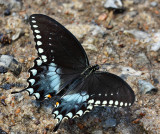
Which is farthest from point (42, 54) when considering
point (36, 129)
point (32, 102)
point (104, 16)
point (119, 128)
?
point (104, 16)

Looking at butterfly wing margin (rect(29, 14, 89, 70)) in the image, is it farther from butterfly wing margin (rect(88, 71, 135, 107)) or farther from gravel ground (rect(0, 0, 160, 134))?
gravel ground (rect(0, 0, 160, 134))

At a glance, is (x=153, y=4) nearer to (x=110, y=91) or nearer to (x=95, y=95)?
(x=110, y=91)

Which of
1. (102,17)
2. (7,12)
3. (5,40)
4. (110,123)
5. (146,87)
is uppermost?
(7,12)

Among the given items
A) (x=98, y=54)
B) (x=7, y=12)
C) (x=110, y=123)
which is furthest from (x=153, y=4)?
(x=7, y=12)

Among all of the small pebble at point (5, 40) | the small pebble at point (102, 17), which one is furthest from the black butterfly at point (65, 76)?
the small pebble at point (102, 17)

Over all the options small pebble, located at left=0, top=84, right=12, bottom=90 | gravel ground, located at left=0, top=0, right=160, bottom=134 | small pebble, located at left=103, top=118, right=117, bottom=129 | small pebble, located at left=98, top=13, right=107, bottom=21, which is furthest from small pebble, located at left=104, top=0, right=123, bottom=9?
small pebble, located at left=0, top=84, right=12, bottom=90

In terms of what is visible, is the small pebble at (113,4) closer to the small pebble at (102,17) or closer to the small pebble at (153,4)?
the small pebble at (102,17)

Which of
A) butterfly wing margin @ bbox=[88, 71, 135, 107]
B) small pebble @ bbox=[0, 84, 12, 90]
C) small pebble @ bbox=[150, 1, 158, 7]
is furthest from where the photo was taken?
small pebble @ bbox=[150, 1, 158, 7]
